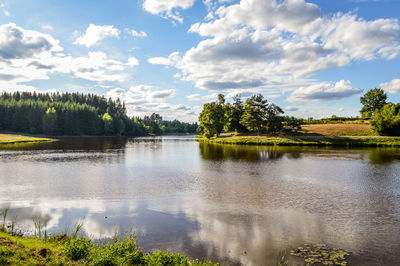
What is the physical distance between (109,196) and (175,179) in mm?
8831

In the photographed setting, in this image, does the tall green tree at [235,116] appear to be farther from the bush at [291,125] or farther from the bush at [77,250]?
the bush at [77,250]

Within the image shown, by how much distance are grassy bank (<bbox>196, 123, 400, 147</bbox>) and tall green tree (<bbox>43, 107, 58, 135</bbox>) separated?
108 metres

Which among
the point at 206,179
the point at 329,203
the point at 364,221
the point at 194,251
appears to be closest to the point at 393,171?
the point at 329,203

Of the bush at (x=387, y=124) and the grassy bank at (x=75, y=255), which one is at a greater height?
the bush at (x=387, y=124)

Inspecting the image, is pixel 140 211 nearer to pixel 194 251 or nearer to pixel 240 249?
pixel 194 251

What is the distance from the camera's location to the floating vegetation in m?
10.5

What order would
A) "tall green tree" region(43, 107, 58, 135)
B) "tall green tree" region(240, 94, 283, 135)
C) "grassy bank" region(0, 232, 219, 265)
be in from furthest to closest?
1. "tall green tree" region(43, 107, 58, 135)
2. "tall green tree" region(240, 94, 283, 135)
3. "grassy bank" region(0, 232, 219, 265)

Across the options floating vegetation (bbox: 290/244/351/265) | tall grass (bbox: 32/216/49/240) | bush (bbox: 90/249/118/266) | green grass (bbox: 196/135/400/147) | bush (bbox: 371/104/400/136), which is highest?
bush (bbox: 371/104/400/136)

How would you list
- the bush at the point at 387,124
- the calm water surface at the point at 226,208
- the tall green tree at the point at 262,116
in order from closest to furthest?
the calm water surface at the point at 226,208
the bush at the point at 387,124
the tall green tree at the point at 262,116

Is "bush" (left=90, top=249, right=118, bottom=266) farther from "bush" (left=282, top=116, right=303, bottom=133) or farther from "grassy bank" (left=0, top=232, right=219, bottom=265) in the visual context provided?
"bush" (left=282, top=116, right=303, bottom=133)

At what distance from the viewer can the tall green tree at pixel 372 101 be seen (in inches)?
4584

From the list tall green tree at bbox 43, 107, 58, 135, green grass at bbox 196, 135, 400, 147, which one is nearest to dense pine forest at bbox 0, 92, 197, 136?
tall green tree at bbox 43, 107, 58, 135

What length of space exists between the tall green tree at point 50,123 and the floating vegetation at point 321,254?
528ft

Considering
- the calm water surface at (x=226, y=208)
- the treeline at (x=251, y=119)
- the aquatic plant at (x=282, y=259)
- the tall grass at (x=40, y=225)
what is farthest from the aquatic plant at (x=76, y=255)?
the treeline at (x=251, y=119)
